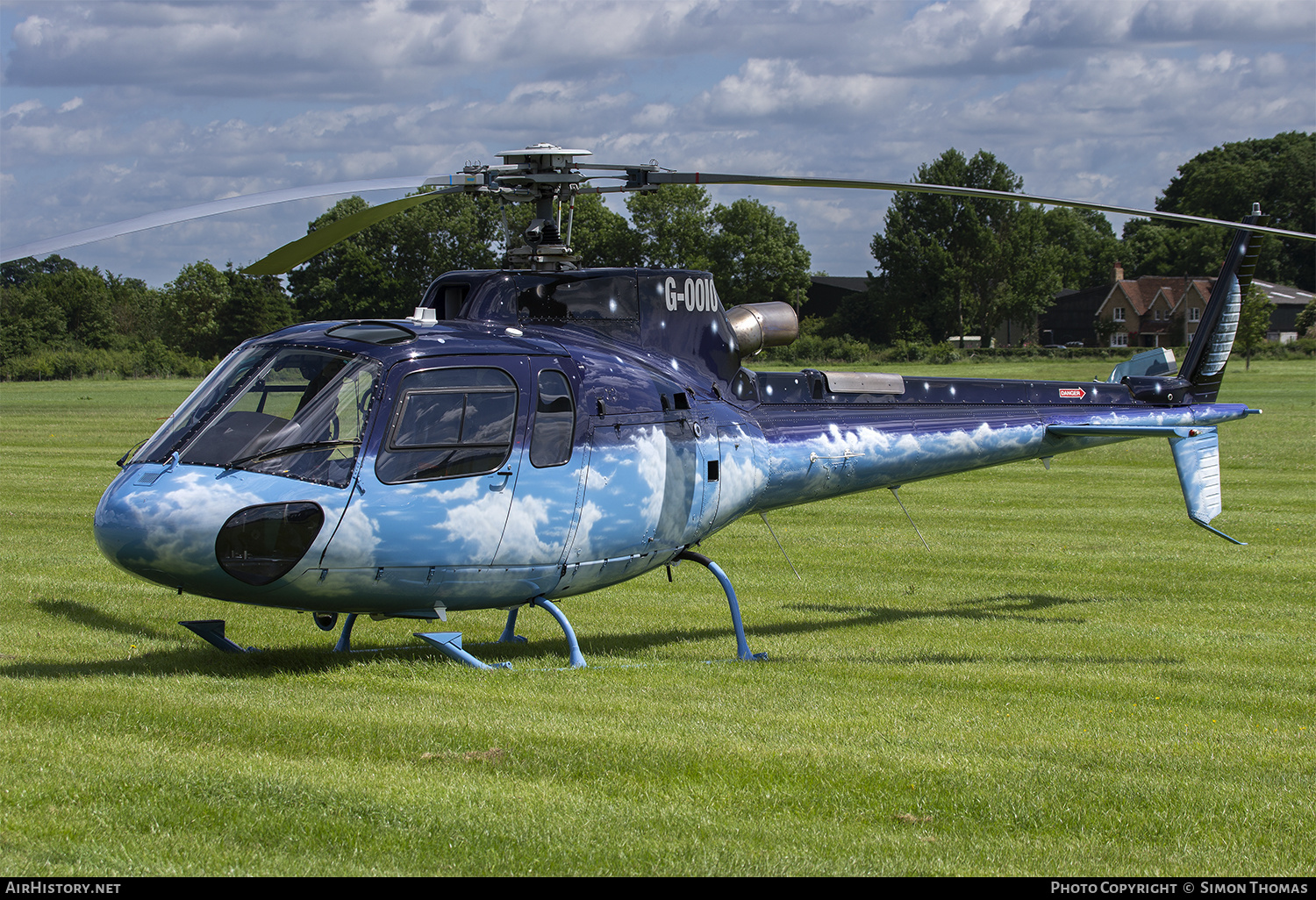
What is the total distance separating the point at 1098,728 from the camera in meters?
8.26

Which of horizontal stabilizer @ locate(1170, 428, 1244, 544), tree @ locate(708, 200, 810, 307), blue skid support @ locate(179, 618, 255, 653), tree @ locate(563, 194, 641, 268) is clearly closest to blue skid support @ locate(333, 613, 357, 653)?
blue skid support @ locate(179, 618, 255, 653)

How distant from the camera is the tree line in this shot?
58.1m

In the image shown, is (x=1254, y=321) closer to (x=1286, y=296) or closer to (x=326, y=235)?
(x=1286, y=296)

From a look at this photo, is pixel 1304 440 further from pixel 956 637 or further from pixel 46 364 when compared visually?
pixel 46 364

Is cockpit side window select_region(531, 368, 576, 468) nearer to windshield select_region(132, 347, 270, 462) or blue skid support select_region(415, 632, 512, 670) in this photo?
blue skid support select_region(415, 632, 512, 670)

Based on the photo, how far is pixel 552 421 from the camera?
29.8 feet

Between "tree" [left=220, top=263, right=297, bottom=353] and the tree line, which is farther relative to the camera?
"tree" [left=220, top=263, right=297, bottom=353]

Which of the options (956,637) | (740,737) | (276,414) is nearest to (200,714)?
(276,414)

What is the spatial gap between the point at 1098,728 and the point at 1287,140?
148 metres

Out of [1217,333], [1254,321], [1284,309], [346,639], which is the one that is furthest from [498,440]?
[1284,309]

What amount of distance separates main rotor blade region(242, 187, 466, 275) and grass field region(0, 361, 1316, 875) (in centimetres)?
300

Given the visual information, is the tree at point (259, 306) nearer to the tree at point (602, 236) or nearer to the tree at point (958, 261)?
the tree at point (602, 236)

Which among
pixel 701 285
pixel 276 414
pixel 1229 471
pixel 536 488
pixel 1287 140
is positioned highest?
pixel 1287 140

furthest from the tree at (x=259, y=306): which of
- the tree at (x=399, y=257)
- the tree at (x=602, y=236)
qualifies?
the tree at (x=602, y=236)
